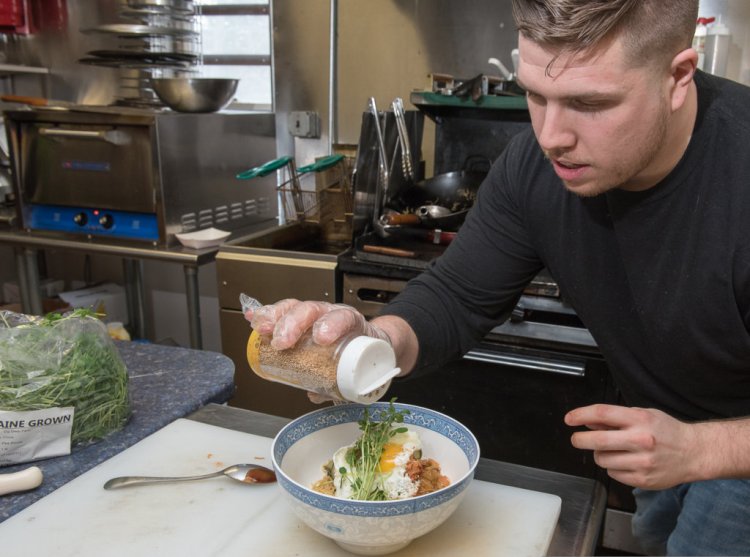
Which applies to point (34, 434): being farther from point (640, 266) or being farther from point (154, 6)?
point (154, 6)

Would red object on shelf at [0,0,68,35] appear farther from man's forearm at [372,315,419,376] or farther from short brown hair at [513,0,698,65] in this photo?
short brown hair at [513,0,698,65]

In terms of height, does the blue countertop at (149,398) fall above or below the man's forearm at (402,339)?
below

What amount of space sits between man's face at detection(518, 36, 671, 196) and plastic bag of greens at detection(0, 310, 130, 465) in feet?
2.34

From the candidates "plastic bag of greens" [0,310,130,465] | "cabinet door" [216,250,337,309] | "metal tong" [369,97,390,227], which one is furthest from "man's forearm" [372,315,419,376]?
"metal tong" [369,97,390,227]

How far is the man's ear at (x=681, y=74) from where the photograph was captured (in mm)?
942

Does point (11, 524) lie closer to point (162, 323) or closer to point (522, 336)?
point (522, 336)

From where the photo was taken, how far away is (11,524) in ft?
2.75

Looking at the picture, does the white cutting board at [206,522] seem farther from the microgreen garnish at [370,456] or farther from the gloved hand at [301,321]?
the gloved hand at [301,321]

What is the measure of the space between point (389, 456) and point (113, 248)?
1842mm

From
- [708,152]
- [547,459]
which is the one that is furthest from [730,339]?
[547,459]

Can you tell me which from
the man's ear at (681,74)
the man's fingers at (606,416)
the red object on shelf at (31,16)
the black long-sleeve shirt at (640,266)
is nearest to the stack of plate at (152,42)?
the red object on shelf at (31,16)

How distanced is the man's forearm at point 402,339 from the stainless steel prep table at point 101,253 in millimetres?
1301

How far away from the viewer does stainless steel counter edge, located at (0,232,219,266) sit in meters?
2.32

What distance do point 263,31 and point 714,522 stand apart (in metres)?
2.47
